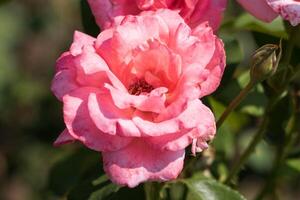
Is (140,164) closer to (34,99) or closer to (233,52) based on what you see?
(233,52)

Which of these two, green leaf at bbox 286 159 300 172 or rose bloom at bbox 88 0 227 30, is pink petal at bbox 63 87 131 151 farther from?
green leaf at bbox 286 159 300 172

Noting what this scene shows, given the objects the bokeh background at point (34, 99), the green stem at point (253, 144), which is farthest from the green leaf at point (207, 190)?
the bokeh background at point (34, 99)

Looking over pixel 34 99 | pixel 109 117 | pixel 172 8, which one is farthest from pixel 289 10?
pixel 34 99

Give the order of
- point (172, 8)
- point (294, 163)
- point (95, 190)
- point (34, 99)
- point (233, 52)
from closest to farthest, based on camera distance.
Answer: point (172, 8)
point (95, 190)
point (233, 52)
point (294, 163)
point (34, 99)

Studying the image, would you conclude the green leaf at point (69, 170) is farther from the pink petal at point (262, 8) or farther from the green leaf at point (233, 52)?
the pink petal at point (262, 8)

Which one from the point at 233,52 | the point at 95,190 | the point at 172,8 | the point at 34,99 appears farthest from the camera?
the point at 34,99
